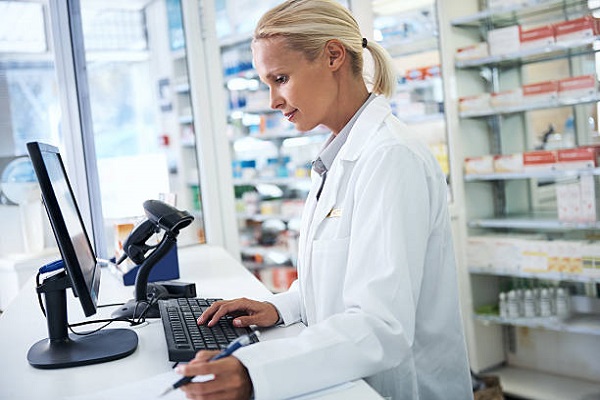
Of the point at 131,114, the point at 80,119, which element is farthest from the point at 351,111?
the point at 131,114

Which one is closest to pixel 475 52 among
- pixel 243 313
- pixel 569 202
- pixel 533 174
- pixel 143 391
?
pixel 533 174

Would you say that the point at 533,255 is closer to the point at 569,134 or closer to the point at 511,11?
the point at 569,134

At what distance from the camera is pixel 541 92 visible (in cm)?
384

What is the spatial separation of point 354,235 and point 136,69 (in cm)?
323

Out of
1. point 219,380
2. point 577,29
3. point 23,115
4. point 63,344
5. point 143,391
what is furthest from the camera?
point 577,29

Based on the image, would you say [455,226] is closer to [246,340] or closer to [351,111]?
[351,111]

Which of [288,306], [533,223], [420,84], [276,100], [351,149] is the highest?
[420,84]

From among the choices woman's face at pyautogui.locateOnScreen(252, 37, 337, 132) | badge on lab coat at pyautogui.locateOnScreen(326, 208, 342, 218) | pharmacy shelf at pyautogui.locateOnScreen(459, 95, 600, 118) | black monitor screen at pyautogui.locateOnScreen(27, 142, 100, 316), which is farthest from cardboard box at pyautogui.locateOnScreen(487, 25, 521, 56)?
black monitor screen at pyautogui.locateOnScreen(27, 142, 100, 316)

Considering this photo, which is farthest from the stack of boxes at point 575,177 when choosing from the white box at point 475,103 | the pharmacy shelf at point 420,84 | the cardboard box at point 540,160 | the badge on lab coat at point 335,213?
the badge on lab coat at point 335,213

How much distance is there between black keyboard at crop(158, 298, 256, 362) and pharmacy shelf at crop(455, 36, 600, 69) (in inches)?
111

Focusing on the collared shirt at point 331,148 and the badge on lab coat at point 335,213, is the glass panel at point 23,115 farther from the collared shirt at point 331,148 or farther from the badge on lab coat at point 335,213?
the badge on lab coat at point 335,213

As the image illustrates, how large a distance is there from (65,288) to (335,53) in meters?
0.85

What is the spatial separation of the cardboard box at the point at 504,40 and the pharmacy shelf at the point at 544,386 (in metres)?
2.02

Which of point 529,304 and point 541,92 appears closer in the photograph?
point 541,92
